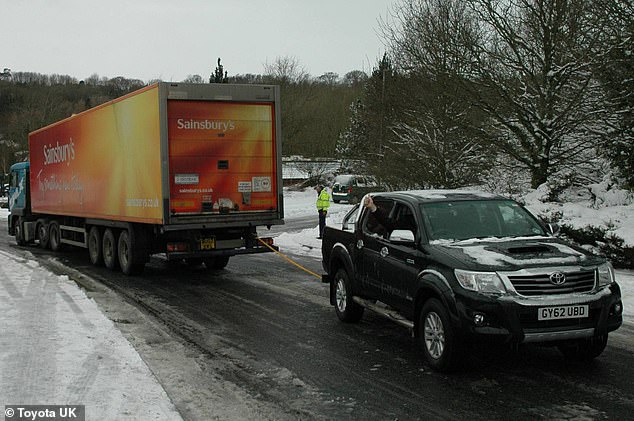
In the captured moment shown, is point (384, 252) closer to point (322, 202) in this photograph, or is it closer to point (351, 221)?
point (351, 221)

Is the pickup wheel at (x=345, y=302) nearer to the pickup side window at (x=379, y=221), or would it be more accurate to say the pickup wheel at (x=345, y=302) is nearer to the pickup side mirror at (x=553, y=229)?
the pickup side window at (x=379, y=221)

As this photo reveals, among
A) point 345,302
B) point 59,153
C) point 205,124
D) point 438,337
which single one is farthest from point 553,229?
point 59,153

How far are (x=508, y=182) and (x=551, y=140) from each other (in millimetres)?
2395

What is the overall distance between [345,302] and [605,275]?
135 inches

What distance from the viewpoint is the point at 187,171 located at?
41.1 feet

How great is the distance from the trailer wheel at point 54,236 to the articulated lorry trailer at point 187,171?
17.0 ft

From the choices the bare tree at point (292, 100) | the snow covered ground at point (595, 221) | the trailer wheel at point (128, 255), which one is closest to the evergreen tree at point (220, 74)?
the bare tree at point (292, 100)

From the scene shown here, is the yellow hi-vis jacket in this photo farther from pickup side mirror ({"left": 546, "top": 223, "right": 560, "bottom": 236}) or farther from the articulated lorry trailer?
pickup side mirror ({"left": 546, "top": 223, "right": 560, "bottom": 236})

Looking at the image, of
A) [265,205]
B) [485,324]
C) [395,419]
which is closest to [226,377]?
[395,419]

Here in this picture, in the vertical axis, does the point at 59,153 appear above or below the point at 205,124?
below

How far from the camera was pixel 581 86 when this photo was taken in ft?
55.3

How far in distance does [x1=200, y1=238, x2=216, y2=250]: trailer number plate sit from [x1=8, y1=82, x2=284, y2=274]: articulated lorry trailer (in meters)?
0.02

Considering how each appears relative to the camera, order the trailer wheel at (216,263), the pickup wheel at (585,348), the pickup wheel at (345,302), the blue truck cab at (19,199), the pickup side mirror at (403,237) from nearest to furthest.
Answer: the pickup wheel at (585,348), the pickup side mirror at (403,237), the pickup wheel at (345,302), the trailer wheel at (216,263), the blue truck cab at (19,199)

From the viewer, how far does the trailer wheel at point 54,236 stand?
1976cm
